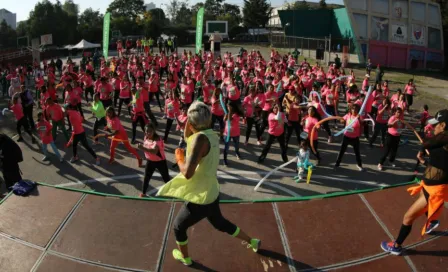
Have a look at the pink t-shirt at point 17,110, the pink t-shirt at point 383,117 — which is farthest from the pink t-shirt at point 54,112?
the pink t-shirt at point 383,117

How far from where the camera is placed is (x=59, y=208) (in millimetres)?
5824

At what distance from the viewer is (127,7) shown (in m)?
91.6

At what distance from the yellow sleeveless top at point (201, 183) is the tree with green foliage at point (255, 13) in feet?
215

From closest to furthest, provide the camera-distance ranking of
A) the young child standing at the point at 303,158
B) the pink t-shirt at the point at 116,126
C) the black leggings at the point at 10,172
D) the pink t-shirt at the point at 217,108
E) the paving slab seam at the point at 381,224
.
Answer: the paving slab seam at the point at 381,224, the black leggings at the point at 10,172, the young child standing at the point at 303,158, the pink t-shirt at the point at 116,126, the pink t-shirt at the point at 217,108

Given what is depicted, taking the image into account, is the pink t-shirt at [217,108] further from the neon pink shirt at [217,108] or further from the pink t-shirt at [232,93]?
the pink t-shirt at [232,93]

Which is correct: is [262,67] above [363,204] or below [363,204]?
above

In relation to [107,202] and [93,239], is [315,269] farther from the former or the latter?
[107,202]

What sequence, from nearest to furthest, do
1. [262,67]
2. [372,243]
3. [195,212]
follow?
[195,212], [372,243], [262,67]

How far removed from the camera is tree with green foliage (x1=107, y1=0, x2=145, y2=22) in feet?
294

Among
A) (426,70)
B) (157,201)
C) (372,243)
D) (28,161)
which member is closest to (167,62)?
(28,161)

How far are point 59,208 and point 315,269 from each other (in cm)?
394

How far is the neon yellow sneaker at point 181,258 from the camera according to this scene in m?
4.62

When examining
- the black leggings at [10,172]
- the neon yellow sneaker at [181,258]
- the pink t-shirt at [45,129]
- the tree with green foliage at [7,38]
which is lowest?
the neon yellow sneaker at [181,258]

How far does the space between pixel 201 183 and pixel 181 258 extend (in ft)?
3.97
